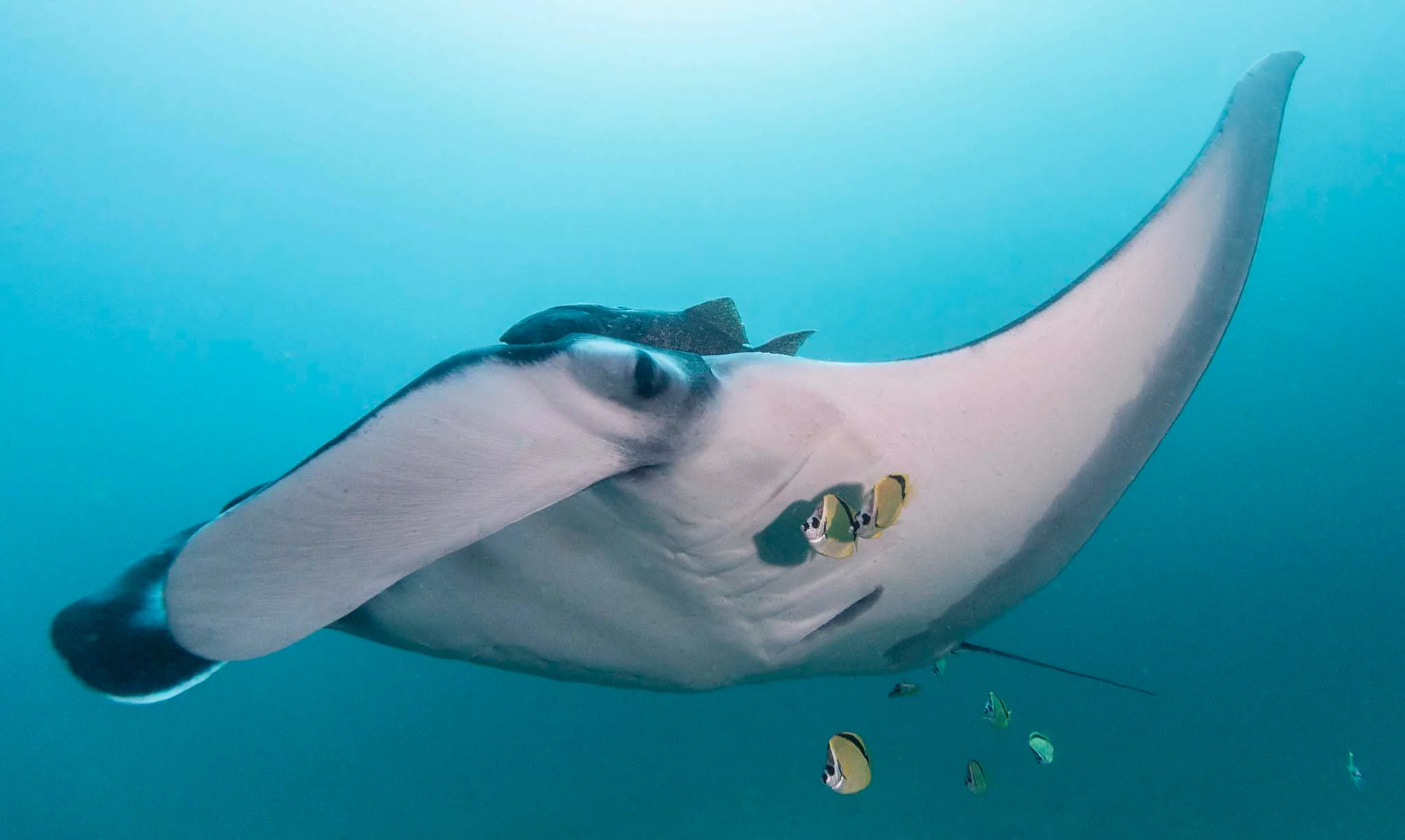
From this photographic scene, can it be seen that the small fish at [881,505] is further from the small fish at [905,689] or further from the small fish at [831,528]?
the small fish at [905,689]

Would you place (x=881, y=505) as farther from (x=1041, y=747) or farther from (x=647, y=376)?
(x=1041, y=747)

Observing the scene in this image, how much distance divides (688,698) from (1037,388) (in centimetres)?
1238

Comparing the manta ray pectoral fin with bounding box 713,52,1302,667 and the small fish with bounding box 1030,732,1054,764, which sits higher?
the manta ray pectoral fin with bounding box 713,52,1302,667

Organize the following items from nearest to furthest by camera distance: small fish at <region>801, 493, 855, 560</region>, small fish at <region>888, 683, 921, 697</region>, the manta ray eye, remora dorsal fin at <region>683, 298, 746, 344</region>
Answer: the manta ray eye → small fish at <region>801, 493, 855, 560</region> → remora dorsal fin at <region>683, 298, 746, 344</region> → small fish at <region>888, 683, 921, 697</region>

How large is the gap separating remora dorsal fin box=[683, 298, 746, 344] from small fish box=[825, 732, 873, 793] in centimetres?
166

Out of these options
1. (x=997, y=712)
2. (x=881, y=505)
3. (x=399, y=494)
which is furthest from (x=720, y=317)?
(x=997, y=712)

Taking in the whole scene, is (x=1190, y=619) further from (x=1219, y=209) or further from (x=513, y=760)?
(x=1219, y=209)

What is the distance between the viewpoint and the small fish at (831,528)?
1510 millimetres

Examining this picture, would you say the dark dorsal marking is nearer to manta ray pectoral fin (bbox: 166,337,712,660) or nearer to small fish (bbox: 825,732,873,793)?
small fish (bbox: 825,732,873,793)

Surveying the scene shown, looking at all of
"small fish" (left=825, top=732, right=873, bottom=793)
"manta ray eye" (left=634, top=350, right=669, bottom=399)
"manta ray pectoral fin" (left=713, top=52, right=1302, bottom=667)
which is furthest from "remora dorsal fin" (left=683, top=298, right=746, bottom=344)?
"small fish" (left=825, top=732, right=873, bottom=793)

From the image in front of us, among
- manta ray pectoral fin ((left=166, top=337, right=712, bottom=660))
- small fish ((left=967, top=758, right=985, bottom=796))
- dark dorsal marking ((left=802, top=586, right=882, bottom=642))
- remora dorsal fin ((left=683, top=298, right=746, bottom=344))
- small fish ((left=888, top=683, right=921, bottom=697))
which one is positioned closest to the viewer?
manta ray pectoral fin ((left=166, top=337, right=712, bottom=660))

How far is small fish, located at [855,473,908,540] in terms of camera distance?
5.09ft

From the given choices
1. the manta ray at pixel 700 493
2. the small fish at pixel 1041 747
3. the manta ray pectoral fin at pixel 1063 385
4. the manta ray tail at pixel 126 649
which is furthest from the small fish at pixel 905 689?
the manta ray tail at pixel 126 649

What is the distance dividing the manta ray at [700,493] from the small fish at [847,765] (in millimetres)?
386
